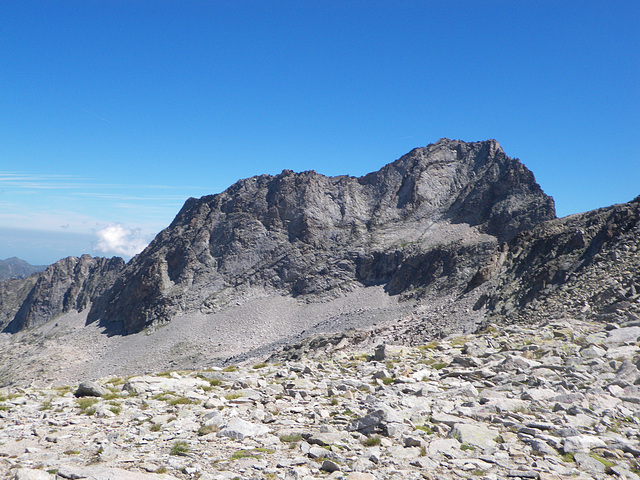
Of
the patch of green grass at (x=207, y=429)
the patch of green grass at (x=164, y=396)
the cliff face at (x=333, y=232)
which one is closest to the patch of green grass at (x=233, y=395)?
the patch of green grass at (x=164, y=396)

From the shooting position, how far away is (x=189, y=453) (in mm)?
10312

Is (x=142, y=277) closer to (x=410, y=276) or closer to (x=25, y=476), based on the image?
(x=410, y=276)

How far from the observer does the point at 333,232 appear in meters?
152

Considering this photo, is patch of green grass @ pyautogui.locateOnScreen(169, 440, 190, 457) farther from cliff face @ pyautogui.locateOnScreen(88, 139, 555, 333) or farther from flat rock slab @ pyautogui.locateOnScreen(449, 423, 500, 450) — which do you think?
cliff face @ pyautogui.locateOnScreen(88, 139, 555, 333)

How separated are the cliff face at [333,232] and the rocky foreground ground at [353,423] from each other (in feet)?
322

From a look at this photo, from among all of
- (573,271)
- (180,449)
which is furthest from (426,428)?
(573,271)

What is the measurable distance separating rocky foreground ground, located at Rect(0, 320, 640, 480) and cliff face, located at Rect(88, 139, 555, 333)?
98111mm

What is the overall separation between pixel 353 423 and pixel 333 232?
13991 centimetres

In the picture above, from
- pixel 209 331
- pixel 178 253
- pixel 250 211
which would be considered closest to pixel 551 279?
pixel 209 331

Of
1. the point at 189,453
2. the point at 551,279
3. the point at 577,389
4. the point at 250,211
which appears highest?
the point at 250,211

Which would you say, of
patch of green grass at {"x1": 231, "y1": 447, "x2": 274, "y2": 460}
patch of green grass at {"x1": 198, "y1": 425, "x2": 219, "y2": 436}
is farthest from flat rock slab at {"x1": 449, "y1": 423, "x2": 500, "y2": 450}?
patch of green grass at {"x1": 198, "y1": 425, "x2": 219, "y2": 436}

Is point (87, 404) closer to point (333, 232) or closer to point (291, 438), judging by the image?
point (291, 438)

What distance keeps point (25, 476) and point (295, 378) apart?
1122cm

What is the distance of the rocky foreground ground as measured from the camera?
30.7 feet
